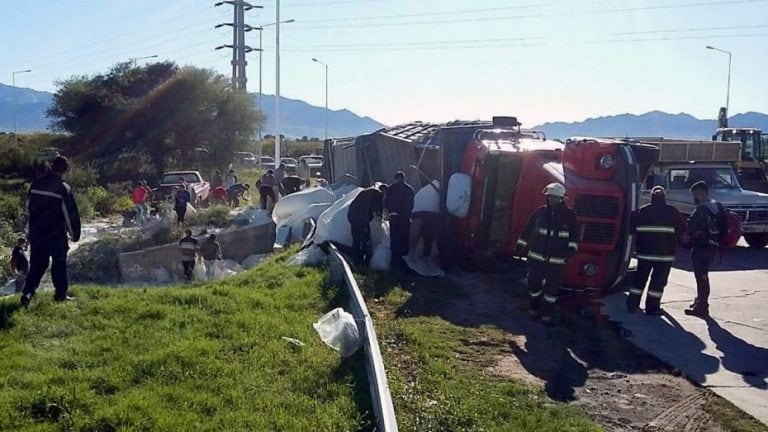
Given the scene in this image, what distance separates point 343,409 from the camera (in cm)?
530

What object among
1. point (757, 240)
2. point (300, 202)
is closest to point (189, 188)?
point (300, 202)

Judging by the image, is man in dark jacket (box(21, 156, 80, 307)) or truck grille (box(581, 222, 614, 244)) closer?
man in dark jacket (box(21, 156, 80, 307))

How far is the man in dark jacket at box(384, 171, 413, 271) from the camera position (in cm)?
1116

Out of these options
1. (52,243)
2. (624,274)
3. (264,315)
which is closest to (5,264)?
(52,243)

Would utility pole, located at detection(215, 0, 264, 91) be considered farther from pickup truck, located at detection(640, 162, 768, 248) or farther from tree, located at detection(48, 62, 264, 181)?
pickup truck, located at detection(640, 162, 768, 248)

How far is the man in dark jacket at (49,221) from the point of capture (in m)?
7.97

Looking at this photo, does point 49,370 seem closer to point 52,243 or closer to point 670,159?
point 52,243

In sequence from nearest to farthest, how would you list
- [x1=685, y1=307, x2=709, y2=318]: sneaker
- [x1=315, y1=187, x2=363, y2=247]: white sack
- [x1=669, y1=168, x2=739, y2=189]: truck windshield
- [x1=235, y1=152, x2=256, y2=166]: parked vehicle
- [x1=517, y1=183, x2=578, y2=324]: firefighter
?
[x1=517, y1=183, x2=578, y2=324]: firefighter
[x1=685, y1=307, x2=709, y2=318]: sneaker
[x1=315, y1=187, x2=363, y2=247]: white sack
[x1=669, y1=168, x2=739, y2=189]: truck windshield
[x1=235, y1=152, x2=256, y2=166]: parked vehicle

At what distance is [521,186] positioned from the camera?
35.5ft

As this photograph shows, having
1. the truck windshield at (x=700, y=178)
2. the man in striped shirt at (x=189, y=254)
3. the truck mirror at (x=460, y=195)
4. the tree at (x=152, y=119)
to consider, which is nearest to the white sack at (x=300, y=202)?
the man in striped shirt at (x=189, y=254)

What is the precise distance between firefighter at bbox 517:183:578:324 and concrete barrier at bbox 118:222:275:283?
36.7 feet

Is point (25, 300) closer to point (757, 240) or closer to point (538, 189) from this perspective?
point (538, 189)

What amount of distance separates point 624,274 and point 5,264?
13889 millimetres

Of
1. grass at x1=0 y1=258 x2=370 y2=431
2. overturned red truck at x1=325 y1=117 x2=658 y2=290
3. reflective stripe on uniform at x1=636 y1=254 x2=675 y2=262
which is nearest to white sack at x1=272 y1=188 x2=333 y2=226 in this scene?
overturned red truck at x1=325 y1=117 x2=658 y2=290
